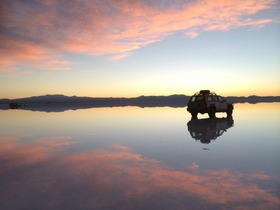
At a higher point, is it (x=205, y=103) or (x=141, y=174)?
(x=205, y=103)

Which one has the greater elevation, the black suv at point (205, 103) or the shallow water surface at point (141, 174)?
the black suv at point (205, 103)

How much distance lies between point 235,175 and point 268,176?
78 cm

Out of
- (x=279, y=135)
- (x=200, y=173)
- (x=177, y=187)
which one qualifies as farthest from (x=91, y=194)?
(x=279, y=135)

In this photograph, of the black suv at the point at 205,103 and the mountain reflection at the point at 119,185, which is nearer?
the mountain reflection at the point at 119,185

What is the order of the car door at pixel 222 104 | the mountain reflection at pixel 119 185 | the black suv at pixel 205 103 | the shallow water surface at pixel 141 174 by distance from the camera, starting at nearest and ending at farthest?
the mountain reflection at pixel 119 185, the shallow water surface at pixel 141 174, the black suv at pixel 205 103, the car door at pixel 222 104

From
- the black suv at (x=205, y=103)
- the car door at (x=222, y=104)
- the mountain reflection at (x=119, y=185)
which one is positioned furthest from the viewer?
the car door at (x=222, y=104)

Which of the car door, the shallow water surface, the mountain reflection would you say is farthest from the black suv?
the mountain reflection

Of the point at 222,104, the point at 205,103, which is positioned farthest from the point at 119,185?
the point at 222,104

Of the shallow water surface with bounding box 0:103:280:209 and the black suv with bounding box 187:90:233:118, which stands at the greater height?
the black suv with bounding box 187:90:233:118

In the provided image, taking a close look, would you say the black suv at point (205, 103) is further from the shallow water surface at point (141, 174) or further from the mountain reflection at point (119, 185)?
the mountain reflection at point (119, 185)

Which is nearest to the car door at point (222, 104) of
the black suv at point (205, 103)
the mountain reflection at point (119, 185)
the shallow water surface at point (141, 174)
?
the black suv at point (205, 103)

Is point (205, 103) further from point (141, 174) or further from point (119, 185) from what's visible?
point (119, 185)

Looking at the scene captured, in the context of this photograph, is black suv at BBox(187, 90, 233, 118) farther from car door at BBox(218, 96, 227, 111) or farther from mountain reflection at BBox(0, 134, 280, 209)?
mountain reflection at BBox(0, 134, 280, 209)

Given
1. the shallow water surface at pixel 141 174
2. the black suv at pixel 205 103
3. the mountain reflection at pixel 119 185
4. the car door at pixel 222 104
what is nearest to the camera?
the mountain reflection at pixel 119 185
